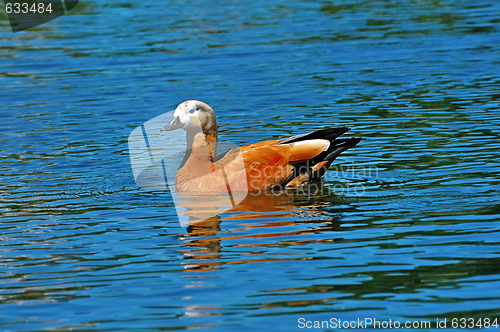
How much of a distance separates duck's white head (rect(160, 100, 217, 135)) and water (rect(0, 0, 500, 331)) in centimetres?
90

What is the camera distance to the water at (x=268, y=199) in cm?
668

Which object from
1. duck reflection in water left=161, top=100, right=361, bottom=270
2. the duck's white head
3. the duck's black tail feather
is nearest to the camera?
duck reflection in water left=161, top=100, right=361, bottom=270

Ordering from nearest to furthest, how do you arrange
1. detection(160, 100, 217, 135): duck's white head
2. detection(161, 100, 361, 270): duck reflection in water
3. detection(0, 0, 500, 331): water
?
detection(0, 0, 500, 331): water, detection(161, 100, 361, 270): duck reflection in water, detection(160, 100, 217, 135): duck's white head

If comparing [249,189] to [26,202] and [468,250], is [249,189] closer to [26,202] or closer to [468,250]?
[26,202]

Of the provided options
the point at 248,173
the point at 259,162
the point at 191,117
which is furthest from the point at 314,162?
the point at 191,117

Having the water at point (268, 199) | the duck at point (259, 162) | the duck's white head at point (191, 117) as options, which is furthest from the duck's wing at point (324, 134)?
the duck's white head at point (191, 117)

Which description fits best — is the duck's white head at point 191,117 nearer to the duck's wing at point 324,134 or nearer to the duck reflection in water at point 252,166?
the duck reflection in water at point 252,166

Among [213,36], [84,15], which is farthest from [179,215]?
[84,15]

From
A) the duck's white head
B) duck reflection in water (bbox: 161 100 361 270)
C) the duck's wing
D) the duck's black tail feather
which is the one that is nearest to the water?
duck reflection in water (bbox: 161 100 361 270)

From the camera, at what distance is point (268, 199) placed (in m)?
9.98

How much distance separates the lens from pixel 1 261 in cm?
791

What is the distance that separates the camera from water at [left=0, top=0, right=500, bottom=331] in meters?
6.68

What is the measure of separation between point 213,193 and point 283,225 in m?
1.78

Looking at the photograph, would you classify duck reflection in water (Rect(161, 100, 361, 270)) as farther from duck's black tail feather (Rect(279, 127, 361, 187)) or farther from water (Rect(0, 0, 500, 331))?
water (Rect(0, 0, 500, 331))
